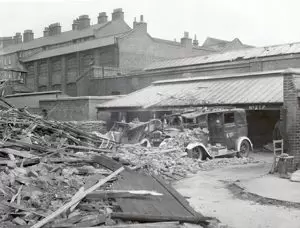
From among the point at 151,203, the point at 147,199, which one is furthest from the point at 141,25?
the point at 151,203

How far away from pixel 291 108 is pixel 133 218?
9.05m

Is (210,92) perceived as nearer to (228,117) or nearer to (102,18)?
(228,117)

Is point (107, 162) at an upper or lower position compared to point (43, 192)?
upper

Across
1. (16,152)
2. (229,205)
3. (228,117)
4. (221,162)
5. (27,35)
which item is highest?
(27,35)

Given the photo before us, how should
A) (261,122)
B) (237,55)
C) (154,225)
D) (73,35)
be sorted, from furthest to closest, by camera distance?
(73,35), (237,55), (261,122), (154,225)

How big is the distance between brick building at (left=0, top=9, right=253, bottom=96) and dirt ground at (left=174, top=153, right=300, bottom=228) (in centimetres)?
2581

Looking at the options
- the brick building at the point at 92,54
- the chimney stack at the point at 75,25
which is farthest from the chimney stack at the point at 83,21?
the chimney stack at the point at 75,25

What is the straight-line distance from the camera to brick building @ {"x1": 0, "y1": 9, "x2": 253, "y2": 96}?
42781 mm

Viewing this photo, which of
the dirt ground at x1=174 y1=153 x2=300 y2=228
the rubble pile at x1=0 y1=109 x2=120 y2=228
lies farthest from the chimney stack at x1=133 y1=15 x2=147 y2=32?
the dirt ground at x1=174 y1=153 x2=300 y2=228

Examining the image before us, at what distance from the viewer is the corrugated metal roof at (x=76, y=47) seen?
151 ft

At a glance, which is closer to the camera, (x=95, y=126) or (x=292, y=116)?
(x=292, y=116)

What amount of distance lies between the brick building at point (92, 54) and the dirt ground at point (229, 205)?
1016 inches

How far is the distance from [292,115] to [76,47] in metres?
40.1

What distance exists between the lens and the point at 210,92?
25.5 metres
